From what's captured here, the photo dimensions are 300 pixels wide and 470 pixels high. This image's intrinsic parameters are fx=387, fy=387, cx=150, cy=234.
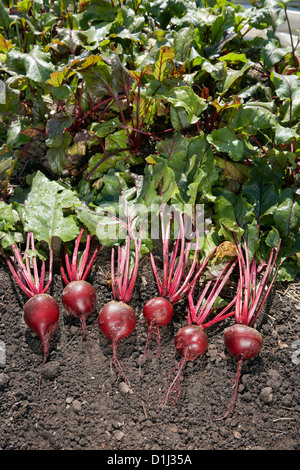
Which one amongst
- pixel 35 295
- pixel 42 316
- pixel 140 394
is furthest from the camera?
pixel 35 295

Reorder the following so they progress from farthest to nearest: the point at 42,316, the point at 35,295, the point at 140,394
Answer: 1. the point at 35,295
2. the point at 42,316
3. the point at 140,394

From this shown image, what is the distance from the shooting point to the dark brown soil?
1.58 meters

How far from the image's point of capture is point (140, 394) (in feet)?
5.57

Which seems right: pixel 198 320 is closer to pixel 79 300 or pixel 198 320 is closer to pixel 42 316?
pixel 79 300

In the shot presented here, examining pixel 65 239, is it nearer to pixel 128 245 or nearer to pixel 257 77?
pixel 128 245

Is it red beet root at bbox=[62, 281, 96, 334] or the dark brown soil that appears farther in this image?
red beet root at bbox=[62, 281, 96, 334]

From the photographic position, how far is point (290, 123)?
2271 mm

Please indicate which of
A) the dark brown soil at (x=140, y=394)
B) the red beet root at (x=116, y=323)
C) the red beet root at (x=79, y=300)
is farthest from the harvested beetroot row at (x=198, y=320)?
the red beet root at (x=79, y=300)

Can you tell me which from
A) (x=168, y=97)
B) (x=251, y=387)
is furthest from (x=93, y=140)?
(x=251, y=387)

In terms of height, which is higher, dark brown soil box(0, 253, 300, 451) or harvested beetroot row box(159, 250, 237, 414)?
harvested beetroot row box(159, 250, 237, 414)

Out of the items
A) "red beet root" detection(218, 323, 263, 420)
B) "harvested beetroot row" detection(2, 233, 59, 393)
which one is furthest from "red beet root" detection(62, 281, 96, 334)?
"red beet root" detection(218, 323, 263, 420)

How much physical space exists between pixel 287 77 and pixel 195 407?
191 cm

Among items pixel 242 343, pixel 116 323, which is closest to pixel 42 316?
pixel 116 323

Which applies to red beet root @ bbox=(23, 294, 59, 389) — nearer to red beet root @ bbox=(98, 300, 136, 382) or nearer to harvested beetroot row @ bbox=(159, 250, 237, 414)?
red beet root @ bbox=(98, 300, 136, 382)
